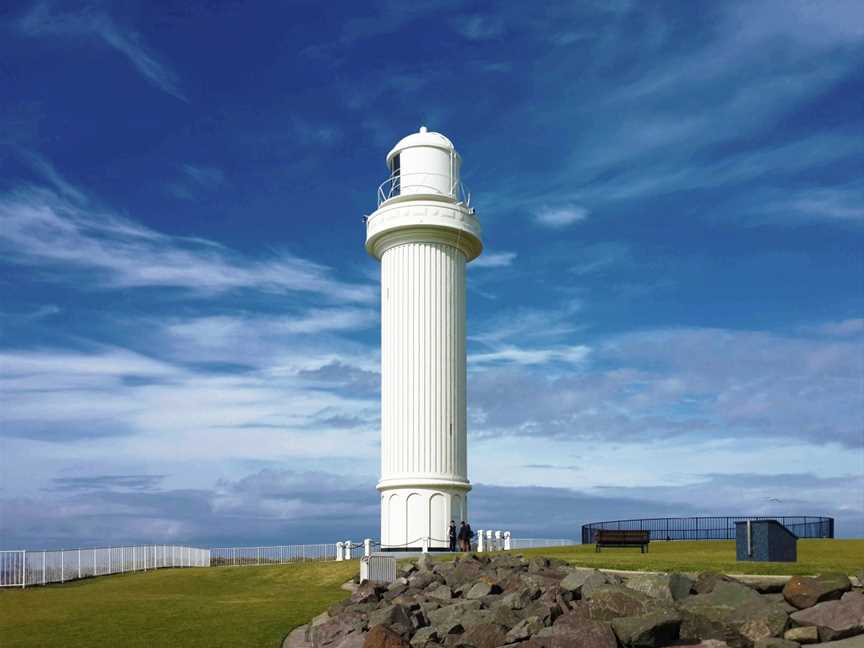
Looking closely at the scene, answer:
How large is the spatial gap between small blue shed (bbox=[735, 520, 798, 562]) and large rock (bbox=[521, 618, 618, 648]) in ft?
30.8

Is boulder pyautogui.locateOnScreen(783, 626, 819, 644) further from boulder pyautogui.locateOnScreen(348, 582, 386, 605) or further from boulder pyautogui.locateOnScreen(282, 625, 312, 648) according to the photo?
boulder pyautogui.locateOnScreen(348, 582, 386, 605)

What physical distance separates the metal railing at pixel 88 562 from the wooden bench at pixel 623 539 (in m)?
17.6

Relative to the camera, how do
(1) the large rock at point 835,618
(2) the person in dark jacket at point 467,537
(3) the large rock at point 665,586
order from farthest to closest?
(2) the person in dark jacket at point 467,537 → (3) the large rock at point 665,586 → (1) the large rock at point 835,618

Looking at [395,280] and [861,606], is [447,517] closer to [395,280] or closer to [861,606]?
[395,280]

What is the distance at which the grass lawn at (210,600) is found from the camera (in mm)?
18500

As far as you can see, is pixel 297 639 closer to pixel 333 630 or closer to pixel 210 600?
pixel 333 630

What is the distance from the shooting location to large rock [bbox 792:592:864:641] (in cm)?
1404

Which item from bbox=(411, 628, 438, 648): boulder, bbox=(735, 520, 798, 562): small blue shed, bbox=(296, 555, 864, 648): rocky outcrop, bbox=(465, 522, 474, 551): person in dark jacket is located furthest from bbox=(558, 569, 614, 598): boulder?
bbox=(465, 522, 474, 551): person in dark jacket

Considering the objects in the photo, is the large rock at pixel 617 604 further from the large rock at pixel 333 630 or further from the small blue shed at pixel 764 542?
the small blue shed at pixel 764 542

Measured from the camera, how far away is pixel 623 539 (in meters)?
30.5

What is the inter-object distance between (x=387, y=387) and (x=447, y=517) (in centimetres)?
527

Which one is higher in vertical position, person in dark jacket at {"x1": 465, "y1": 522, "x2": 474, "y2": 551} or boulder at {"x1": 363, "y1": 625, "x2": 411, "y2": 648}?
boulder at {"x1": 363, "y1": 625, "x2": 411, "y2": 648}

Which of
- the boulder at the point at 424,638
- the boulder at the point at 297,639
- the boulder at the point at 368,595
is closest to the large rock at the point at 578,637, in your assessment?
the boulder at the point at 424,638

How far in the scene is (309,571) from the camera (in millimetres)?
30875
